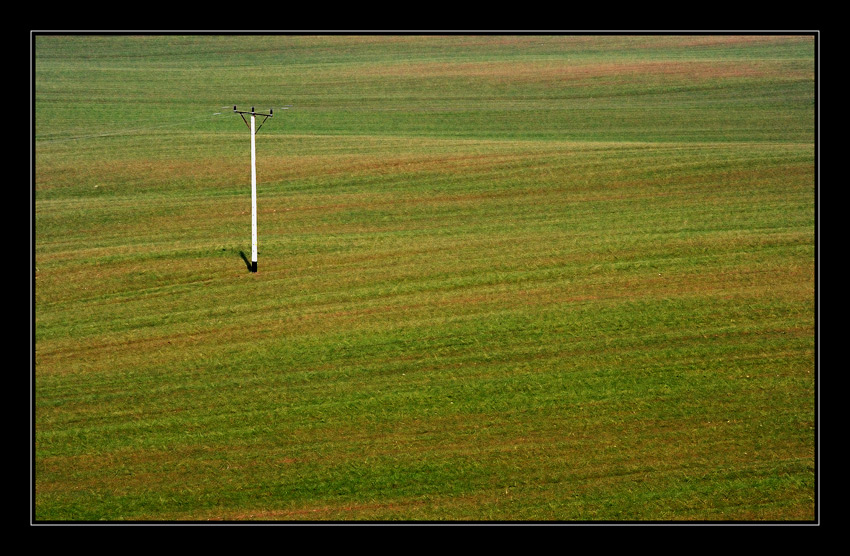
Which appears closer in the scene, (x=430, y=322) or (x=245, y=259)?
(x=430, y=322)

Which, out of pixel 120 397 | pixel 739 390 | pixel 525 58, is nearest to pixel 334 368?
pixel 120 397

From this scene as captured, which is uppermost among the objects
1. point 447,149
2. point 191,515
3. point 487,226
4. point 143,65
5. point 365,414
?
point 143,65

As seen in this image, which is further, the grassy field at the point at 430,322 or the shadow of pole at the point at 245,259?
the shadow of pole at the point at 245,259

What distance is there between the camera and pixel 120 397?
58.2 ft

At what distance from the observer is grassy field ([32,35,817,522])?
51.0ft

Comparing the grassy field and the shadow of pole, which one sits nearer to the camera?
the grassy field

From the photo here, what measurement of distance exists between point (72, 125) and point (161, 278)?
2222 cm

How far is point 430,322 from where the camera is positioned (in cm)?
2066

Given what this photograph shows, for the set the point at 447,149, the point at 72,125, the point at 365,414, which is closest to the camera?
the point at 365,414

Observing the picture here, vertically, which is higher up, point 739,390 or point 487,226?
point 487,226

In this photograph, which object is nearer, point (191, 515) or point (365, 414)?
point (191, 515)

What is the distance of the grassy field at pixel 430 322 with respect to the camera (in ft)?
51.0

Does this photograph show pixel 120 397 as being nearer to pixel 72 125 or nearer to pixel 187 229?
pixel 187 229

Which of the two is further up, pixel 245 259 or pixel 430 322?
pixel 245 259
